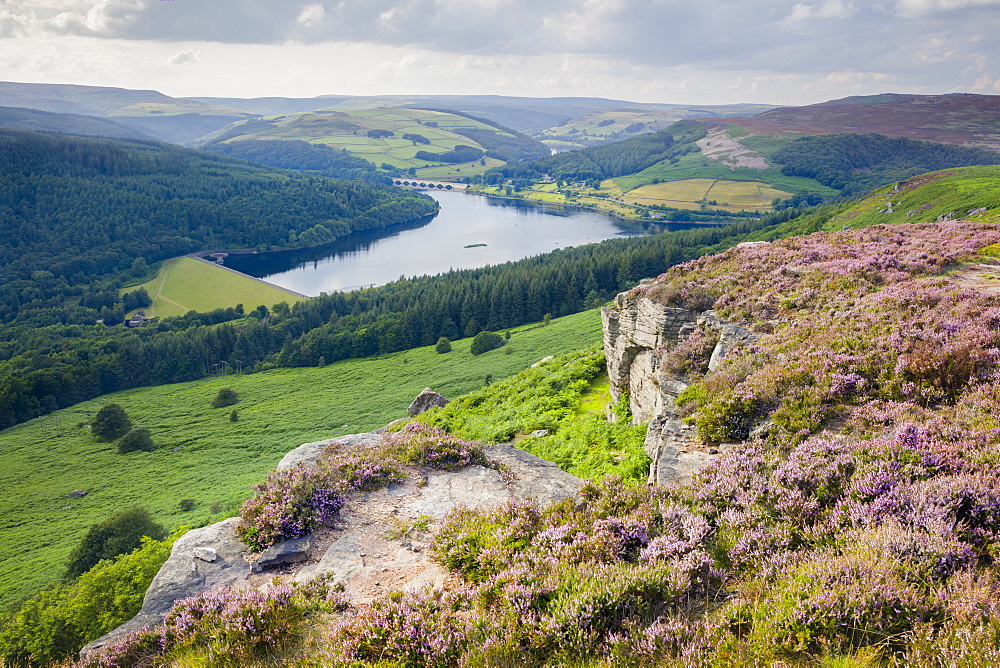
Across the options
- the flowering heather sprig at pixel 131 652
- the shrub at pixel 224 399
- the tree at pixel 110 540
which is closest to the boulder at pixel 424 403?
the tree at pixel 110 540

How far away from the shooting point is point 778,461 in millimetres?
8609

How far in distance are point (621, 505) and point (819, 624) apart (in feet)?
11.9

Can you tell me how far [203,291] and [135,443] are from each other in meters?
103

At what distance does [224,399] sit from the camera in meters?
72.9

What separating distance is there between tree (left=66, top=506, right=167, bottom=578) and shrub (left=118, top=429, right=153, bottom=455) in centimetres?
2663

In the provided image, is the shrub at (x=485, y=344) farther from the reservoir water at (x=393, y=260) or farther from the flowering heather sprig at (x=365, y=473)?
the reservoir water at (x=393, y=260)

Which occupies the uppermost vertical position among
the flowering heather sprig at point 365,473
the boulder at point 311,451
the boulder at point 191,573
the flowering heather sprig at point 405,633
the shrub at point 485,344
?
the flowering heather sprig at point 405,633

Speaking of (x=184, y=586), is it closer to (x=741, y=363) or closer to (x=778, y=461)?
(x=778, y=461)

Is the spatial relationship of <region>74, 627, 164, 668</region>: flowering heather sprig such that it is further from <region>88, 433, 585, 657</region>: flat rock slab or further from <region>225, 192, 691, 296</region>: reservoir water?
<region>225, 192, 691, 296</region>: reservoir water

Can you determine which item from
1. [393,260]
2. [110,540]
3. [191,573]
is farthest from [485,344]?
[393,260]

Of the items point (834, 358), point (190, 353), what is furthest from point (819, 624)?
point (190, 353)

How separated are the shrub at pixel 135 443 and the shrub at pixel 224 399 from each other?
10770 millimetres

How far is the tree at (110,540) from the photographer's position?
35.1 meters

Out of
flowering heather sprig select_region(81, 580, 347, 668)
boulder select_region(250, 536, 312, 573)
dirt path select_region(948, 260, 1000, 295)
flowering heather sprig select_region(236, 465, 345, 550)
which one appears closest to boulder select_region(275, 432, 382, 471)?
flowering heather sprig select_region(236, 465, 345, 550)
